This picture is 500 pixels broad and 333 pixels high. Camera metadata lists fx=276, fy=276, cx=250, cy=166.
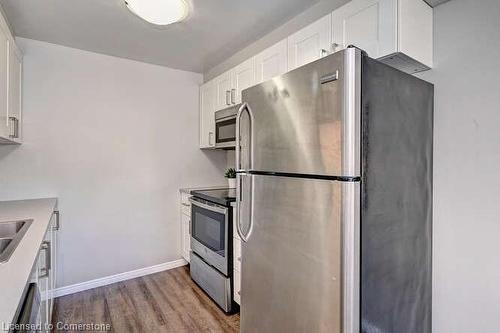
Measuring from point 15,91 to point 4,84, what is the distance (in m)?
0.37

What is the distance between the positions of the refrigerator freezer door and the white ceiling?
31.8 inches

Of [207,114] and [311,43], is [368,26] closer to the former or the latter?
[311,43]

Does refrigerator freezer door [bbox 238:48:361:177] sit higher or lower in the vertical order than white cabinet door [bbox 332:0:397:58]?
lower

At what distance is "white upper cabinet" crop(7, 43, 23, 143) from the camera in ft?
6.58

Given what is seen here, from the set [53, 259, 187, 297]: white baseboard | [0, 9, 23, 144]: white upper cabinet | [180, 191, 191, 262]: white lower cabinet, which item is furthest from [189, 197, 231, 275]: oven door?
[0, 9, 23, 144]: white upper cabinet

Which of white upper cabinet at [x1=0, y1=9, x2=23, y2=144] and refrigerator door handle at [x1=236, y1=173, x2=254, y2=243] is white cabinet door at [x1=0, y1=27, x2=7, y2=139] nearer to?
white upper cabinet at [x1=0, y1=9, x2=23, y2=144]

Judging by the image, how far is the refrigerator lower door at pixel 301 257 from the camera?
1.11 meters

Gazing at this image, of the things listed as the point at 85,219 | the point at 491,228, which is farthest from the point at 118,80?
the point at 491,228

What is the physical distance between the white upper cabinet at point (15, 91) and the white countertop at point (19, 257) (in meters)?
0.56

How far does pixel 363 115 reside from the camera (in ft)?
3.70

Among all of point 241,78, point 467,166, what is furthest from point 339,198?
point 241,78

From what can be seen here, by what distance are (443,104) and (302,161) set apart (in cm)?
97

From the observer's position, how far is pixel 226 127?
2803mm

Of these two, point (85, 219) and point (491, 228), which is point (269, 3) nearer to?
point (491, 228)
